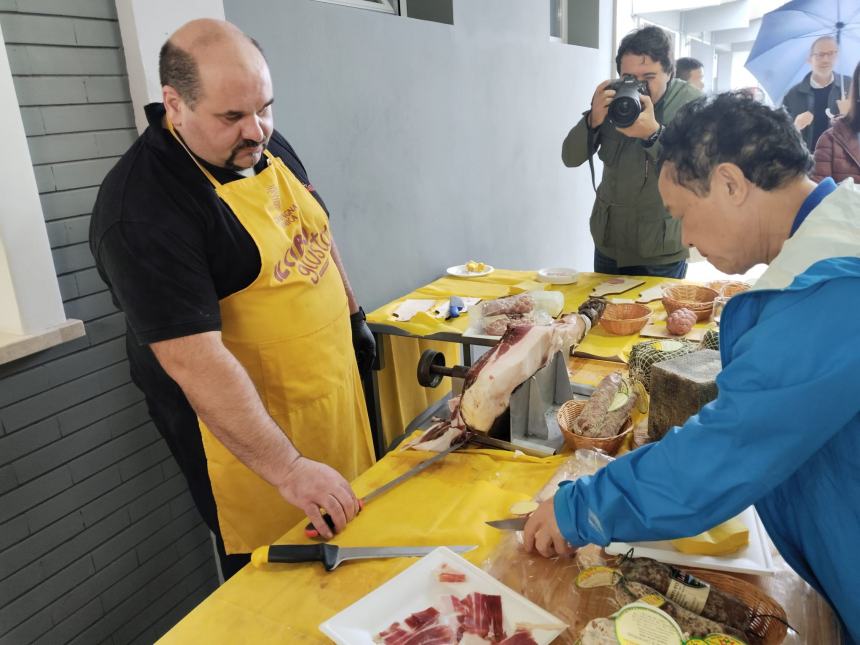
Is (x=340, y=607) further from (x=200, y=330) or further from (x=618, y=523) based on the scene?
(x=200, y=330)

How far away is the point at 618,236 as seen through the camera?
315 centimetres

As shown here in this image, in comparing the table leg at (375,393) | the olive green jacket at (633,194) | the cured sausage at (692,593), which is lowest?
the table leg at (375,393)

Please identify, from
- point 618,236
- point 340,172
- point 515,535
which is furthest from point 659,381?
point 340,172

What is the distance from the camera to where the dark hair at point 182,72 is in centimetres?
145

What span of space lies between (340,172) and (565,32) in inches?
153

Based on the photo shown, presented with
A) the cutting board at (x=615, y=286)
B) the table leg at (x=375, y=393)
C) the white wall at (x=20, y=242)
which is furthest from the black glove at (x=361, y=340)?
the cutting board at (x=615, y=286)

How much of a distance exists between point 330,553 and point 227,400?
18.9 inches

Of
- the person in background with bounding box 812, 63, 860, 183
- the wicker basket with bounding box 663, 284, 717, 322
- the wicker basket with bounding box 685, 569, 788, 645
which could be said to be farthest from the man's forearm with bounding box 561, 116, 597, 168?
the wicker basket with bounding box 685, 569, 788, 645

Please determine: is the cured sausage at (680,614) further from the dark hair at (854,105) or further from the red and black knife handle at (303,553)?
the dark hair at (854,105)

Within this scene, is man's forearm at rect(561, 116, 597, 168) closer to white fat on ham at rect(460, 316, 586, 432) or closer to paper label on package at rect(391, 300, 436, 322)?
paper label on package at rect(391, 300, 436, 322)

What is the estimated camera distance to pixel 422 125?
356 centimetres

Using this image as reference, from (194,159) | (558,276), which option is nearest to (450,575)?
(194,159)

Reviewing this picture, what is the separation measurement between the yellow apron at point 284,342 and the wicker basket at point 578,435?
686 mm

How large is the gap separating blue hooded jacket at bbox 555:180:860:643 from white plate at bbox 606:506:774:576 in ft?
0.14
